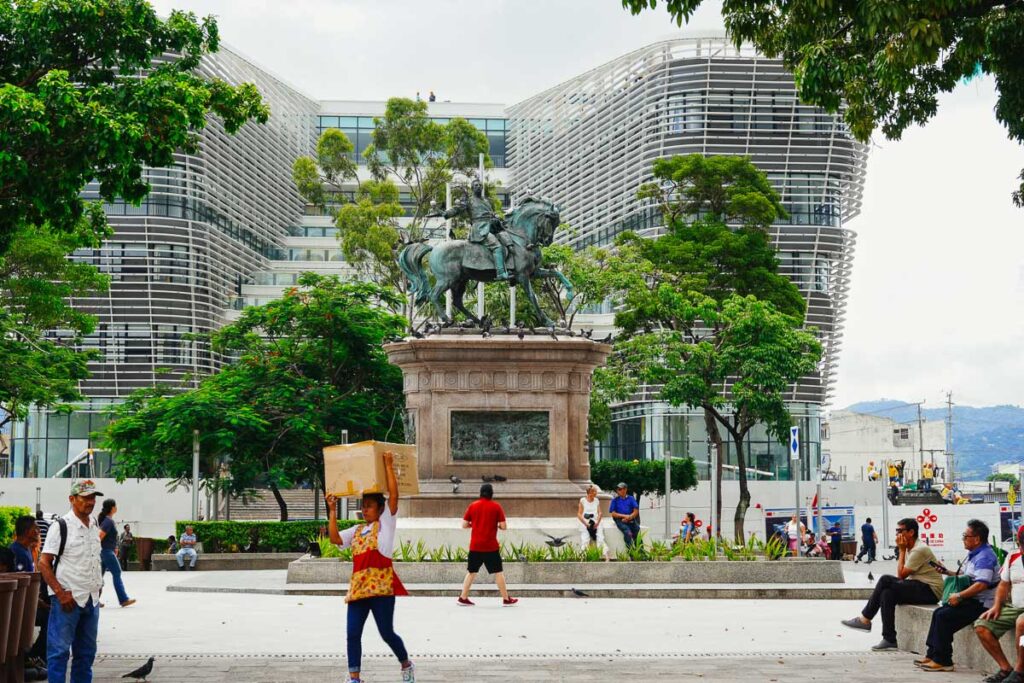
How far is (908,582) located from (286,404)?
2502 centimetres

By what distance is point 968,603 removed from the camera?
12.3m

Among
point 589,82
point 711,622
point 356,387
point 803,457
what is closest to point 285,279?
point 589,82

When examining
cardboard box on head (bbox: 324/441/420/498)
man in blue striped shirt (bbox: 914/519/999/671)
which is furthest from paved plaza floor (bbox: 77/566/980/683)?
cardboard box on head (bbox: 324/441/420/498)

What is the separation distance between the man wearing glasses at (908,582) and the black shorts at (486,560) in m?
5.29

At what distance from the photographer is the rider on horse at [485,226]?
79.6ft

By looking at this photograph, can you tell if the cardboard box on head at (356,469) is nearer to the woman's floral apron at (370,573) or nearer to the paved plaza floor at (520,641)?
the woman's floral apron at (370,573)

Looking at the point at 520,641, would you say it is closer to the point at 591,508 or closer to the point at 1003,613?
the point at 1003,613

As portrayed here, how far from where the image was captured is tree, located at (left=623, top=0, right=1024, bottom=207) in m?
12.1

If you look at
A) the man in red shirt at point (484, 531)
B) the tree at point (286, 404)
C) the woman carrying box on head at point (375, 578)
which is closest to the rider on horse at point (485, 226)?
the man in red shirt at point (484, 531)

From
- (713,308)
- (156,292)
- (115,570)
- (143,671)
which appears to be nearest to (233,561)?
(115,570)

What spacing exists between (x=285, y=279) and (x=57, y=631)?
65.4m

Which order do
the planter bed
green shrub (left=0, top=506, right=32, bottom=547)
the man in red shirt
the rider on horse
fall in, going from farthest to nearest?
the rider on horse → green shrub (left=0, top=506, right=32, bottom=547) → the planter bed → the man in red shirt

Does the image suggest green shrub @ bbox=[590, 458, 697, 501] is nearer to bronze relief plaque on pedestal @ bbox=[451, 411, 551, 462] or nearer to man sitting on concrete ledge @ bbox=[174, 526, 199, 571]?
man sitting on concrete ledge @ bbox=[174, 526, 199, 571]

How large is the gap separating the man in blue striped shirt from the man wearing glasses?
4.30 feet
